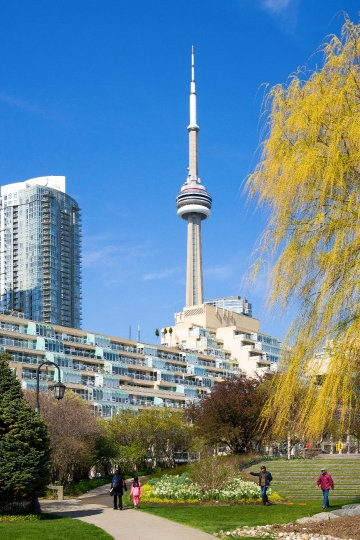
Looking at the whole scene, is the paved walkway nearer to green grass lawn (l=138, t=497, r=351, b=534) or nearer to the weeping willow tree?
green grass lawn (l=138, t=497, r=351, b=534)

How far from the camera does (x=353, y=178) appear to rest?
16203 millimetres

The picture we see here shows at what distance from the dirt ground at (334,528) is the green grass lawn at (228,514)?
1.98 meters

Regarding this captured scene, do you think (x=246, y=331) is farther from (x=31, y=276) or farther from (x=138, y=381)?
(x=31, y=276)

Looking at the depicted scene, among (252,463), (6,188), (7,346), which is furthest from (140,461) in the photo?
(6,188)

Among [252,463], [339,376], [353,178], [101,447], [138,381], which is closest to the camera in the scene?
[339,376]

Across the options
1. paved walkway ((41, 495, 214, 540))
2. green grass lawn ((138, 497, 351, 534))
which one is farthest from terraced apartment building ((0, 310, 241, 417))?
green grass lawn ((138, 497, 351, 534))

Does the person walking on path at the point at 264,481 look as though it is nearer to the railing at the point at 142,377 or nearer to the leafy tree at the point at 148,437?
the leafy tree at the point at 148,437

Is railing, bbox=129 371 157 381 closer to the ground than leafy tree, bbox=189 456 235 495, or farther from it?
farther from it

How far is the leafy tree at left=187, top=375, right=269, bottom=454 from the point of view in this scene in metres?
59.5

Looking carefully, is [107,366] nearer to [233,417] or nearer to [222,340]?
[222,340]

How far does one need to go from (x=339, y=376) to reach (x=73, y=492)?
36682 millimetres

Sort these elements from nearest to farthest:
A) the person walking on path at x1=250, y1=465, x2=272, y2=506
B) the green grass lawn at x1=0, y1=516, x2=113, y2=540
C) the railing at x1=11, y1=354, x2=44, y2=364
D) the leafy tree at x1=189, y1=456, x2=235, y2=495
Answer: the green grass lawn at x1=0, y1=516, x2=113, y2=540
the person walking on path at x1=250, y1=465, x2=272, y2=506
the leafy tree at x1=189, y1=456, x2=235, y2=495
the railing at x1=11, y1=354, x2=44, y2=364

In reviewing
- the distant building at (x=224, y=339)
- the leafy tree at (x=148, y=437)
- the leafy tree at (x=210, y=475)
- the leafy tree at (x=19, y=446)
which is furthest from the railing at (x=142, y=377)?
the leafy tree at (x=19, y=446)

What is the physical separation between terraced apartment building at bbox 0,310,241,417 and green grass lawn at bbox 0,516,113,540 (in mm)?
48608
